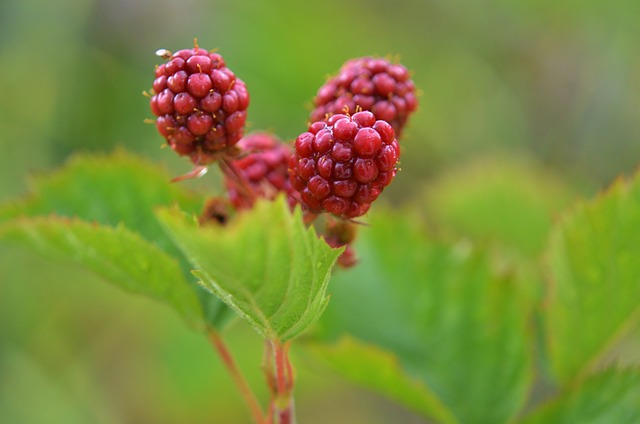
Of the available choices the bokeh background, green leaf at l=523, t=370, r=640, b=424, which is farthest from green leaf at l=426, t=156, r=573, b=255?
green leaf at l=523, t=370, r=640, b=424

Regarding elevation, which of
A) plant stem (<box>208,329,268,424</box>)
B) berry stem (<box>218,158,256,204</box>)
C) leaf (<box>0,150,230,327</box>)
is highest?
berry stem (<box>218,158,256,204</box>)

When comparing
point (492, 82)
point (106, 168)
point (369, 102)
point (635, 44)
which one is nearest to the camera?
point (369, 102)

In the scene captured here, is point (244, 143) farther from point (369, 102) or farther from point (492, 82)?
point (492, 82)

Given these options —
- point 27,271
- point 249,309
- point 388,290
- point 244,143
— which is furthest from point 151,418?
point 249,309

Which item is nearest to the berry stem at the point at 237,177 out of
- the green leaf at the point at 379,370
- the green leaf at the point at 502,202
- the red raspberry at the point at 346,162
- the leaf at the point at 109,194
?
the red raspberry at the point at 346,162

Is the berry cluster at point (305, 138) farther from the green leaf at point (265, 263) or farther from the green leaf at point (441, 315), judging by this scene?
the green leaf at point (441, 315)

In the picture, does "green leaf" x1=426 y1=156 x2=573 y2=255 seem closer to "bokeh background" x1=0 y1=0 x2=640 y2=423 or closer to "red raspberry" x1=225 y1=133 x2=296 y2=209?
"bokeh background" x1=0 y1=0 x2=640 y2=423
